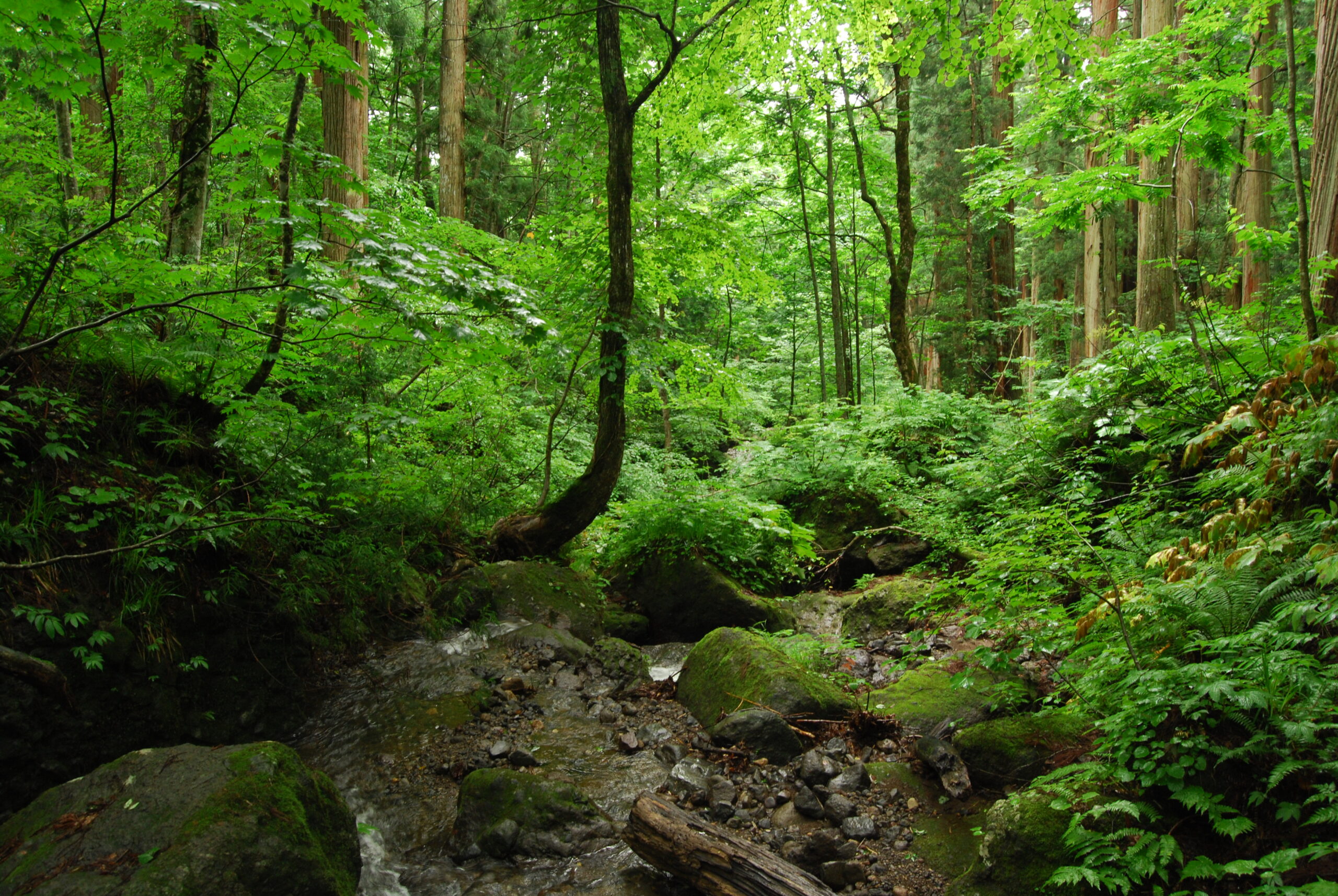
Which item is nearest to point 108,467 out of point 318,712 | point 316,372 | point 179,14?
point 316,372

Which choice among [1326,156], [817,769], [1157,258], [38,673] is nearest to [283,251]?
[38,673]

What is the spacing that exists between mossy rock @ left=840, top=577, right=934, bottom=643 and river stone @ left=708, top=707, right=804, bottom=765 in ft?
7.74

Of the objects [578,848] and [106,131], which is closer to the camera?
[578,848]

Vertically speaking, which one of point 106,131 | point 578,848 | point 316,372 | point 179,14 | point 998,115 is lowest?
point 578,848

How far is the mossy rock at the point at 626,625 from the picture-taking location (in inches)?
305

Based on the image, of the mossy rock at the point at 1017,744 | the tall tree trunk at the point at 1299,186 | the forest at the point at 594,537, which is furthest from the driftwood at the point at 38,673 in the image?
the tall tree trunk at the point at 1299,186

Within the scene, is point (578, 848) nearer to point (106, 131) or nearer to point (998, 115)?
point (106, 131)

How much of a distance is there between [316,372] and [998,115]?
19778 mm

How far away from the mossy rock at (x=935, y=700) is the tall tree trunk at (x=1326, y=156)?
401cm

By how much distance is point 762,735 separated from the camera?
4.80 metres

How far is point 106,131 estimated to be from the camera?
9664mm

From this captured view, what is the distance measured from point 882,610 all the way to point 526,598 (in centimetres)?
402

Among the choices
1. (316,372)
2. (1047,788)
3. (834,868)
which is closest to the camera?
(1047,788)

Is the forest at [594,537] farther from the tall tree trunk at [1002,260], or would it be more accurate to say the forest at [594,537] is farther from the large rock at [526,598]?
the tall tree trunk at [1002,260]
